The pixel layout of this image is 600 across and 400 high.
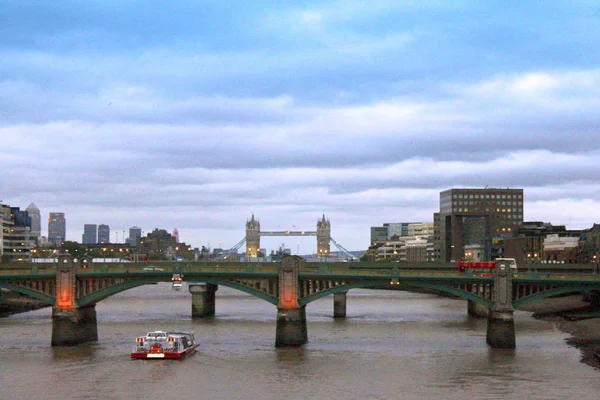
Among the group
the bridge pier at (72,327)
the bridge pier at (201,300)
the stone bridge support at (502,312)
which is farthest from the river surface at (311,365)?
the bridge pier at (201,300)

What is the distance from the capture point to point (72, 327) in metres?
99.7

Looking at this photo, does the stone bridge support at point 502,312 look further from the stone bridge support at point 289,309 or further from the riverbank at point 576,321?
the stone bridge support at point 289,309

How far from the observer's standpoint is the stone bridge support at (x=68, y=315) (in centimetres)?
9881

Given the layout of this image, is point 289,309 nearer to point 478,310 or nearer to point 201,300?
point 201,300

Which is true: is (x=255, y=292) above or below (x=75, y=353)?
above

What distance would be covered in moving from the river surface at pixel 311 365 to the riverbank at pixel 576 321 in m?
1.44

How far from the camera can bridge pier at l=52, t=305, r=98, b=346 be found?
98.4m

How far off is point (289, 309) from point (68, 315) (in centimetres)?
2130

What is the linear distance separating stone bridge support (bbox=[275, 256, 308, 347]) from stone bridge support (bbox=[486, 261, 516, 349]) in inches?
688

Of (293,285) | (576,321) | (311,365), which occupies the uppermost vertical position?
(293,285)

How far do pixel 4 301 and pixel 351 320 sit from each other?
62.3 m

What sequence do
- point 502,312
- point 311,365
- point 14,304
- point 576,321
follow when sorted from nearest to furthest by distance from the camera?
point 311,365 < point 502,312 < point 576,321 < point 14,304

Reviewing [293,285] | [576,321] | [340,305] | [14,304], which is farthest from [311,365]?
[14,304]

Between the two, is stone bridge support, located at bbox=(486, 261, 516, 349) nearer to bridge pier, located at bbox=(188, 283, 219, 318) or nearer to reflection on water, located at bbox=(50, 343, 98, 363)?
reflection on water, located at bbox=(50, 343, 98, 363)
